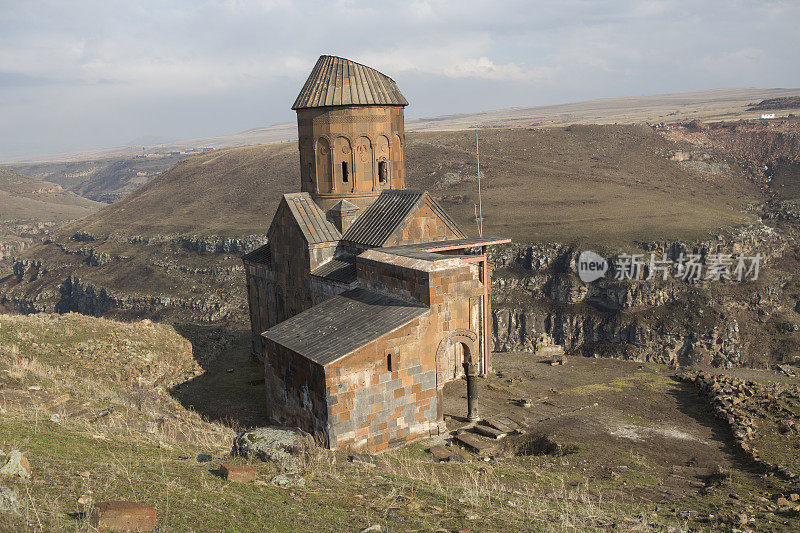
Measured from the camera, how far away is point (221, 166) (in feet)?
315

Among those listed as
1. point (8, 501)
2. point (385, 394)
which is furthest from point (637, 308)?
point (8, 501)

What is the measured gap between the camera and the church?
12273mm

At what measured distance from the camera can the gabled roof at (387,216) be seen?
1631 cm

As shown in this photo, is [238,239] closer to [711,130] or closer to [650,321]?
[650,321]

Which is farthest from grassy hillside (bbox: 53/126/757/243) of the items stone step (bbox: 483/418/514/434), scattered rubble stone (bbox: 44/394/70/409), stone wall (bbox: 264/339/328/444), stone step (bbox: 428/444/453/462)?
scattered rubble stone (bbox: 44/394/70/409)

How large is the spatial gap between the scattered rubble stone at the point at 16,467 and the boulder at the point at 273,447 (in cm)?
299

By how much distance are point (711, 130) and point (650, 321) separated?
206 ft

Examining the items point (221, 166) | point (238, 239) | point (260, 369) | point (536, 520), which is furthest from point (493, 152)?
point (536, 520)

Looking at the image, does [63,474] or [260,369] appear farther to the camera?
[260,369]

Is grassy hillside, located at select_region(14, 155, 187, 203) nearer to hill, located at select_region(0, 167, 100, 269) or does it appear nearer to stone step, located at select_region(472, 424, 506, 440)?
hill, located at select_region(0, 167, 100, 269)

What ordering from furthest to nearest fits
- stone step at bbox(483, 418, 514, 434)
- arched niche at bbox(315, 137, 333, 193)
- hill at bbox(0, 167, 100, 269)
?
hill at bbox(0, 167, 100, 269) < arched niche at bbox(315, 137, 333, 193) < stone step at bbox(483, 418, 514, 434)

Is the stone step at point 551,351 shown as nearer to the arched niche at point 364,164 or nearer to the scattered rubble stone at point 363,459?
the arched niche at point 364,164

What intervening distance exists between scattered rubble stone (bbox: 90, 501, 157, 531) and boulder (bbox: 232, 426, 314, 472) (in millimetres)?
2952

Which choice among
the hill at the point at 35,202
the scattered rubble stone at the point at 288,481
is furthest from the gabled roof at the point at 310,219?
the hill at the point at 35,202
